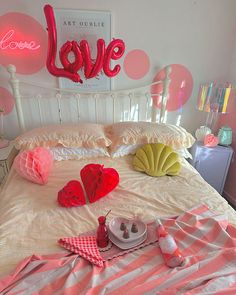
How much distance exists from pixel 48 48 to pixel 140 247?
1651 millimetres

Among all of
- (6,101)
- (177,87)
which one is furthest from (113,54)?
(6,101)

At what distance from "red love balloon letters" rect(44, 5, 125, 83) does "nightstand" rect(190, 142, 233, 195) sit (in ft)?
3.71

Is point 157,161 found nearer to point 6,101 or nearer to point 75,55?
point 75,55

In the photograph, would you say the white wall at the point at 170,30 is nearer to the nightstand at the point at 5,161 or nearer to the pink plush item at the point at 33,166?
the nightstand at the point at 5,161

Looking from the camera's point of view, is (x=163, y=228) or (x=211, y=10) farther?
(x=211, y=10)

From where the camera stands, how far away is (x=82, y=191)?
4.78ft

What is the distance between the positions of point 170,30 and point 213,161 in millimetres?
1318

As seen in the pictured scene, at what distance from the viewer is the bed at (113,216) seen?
91 centimetres

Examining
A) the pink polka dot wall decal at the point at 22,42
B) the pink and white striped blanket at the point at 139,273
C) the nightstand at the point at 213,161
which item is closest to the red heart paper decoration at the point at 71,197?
the pink and white striped blanket at the point at 139,273

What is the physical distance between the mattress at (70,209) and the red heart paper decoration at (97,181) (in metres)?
0.05

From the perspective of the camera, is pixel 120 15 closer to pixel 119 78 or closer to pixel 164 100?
Answer: pixel 119 78

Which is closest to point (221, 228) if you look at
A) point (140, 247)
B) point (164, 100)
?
point (140, 247)

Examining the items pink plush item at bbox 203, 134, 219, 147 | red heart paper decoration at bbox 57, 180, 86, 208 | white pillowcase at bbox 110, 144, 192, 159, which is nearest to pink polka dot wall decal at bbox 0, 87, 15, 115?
white pillowcase at bbox 110, 144, 192, 159

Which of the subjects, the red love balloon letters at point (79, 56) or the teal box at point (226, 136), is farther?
the teal box at point (226, 136)
